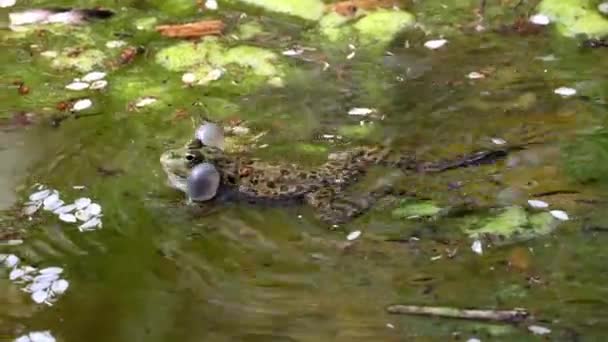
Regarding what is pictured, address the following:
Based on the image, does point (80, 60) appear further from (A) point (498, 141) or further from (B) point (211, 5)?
(A) point (498, 141)

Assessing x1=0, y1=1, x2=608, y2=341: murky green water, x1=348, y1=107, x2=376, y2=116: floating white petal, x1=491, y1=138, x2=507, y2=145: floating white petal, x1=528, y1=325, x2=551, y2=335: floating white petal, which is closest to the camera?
x1=528, y1=325, x2=551, y2=335: floating white petal

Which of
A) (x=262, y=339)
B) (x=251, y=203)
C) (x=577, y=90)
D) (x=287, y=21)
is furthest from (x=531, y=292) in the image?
(x=287, y=21)

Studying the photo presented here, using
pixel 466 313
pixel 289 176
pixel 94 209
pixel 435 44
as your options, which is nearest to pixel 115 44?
pixel 94 209

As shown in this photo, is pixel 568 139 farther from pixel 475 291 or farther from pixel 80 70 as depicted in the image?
pixel 80 70

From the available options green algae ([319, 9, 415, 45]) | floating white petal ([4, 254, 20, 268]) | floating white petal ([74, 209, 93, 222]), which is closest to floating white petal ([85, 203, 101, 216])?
floating white petal ([74, 209, 93, 222])

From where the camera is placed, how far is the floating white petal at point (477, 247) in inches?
103

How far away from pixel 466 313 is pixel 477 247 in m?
0.30

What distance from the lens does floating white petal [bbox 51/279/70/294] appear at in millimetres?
2572

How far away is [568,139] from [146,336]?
64.0 inches

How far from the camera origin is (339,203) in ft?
9.34

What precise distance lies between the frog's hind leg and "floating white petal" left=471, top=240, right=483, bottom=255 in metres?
0.37

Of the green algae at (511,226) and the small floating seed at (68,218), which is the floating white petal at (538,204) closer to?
the green algae at (511,226)

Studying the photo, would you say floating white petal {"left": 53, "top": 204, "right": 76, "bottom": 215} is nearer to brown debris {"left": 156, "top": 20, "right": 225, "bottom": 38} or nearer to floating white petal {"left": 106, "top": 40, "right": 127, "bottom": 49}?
floating white petal {"left": 106, "top": 40, "right": 127, "bottom": 49}

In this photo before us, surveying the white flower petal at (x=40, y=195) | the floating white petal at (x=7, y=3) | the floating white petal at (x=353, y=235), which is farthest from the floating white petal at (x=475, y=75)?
the floating white petal at (x=7, y=3)
